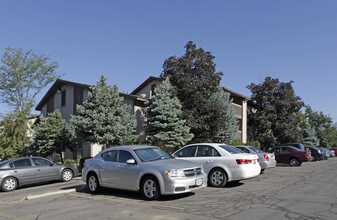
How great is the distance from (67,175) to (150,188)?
830 cm

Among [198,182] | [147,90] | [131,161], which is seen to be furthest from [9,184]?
[147,90]

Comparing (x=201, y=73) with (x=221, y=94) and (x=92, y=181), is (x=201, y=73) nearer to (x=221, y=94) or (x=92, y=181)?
(x=221, y=94)

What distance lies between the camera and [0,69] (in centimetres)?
3409

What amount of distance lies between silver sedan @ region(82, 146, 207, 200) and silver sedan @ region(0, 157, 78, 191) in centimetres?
474

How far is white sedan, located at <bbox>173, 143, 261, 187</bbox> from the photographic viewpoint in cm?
1275

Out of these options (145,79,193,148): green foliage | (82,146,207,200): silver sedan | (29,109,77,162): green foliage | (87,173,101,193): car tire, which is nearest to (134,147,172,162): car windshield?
(82,146,207,200): silver sedan

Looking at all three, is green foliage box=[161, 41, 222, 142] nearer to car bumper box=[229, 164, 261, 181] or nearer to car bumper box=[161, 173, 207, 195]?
car bumper box=[229, 164, 261, 181]

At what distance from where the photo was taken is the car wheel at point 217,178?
1288cm

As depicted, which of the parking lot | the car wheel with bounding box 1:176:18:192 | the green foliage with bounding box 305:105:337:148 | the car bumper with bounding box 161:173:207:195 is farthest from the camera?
the green foliage with bounding box 305:105:337:148

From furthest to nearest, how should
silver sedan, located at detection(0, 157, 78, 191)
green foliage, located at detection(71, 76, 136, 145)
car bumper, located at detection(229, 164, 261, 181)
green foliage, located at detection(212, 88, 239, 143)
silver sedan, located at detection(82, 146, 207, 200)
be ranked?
green foliage, located at detection(212, 88, 239, 143), green foliage, located at detection(71, 76, 136, 145), silver sedan, located at detection(0, 157, 78, 191), car bumper, located at detection(229, 164, 261, 181), silver sedan, located at detection(82, 146, 207, 200)

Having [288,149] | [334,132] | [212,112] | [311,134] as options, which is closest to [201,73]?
[212,112]

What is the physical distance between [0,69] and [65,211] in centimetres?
2867

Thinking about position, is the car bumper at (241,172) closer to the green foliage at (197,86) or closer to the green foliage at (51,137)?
the green foliage at (197,86)

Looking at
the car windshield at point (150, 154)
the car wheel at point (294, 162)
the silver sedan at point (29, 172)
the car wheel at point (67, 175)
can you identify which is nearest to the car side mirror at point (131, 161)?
the car windshield at point (150, 154)
